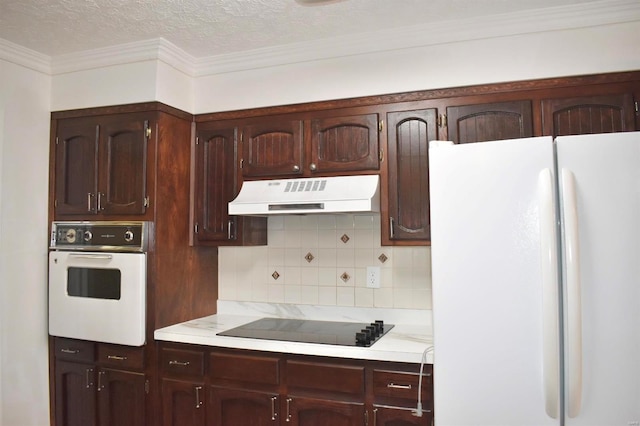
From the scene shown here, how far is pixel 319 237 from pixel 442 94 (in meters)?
1.12

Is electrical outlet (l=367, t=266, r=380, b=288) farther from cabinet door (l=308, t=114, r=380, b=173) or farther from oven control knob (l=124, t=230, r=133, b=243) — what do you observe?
oven control knob (l=124, t=230, r=133, b=243)

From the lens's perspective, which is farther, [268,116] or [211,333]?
[268,116]

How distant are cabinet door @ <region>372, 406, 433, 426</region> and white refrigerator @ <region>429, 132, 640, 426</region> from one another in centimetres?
48

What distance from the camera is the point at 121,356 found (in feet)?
9.29

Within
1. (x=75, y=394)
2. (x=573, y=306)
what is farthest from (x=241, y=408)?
(x=573, y=306)

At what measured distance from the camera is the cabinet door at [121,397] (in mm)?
2781

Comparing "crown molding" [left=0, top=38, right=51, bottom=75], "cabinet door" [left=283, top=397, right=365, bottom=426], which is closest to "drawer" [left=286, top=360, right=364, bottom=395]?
"cabinet door" [left=283, top=397, right=365, bottom=426]

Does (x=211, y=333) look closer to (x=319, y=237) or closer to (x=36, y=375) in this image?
(x=319, y=237)

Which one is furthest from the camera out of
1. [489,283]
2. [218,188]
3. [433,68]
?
[218,188]

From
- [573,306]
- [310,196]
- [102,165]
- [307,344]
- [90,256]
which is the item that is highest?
[102,165]

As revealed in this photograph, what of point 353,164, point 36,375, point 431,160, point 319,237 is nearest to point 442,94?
point 353,164

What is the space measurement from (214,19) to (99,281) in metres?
1.58

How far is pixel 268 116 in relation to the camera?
2955mm

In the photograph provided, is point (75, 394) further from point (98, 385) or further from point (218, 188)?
point (218, 188)
